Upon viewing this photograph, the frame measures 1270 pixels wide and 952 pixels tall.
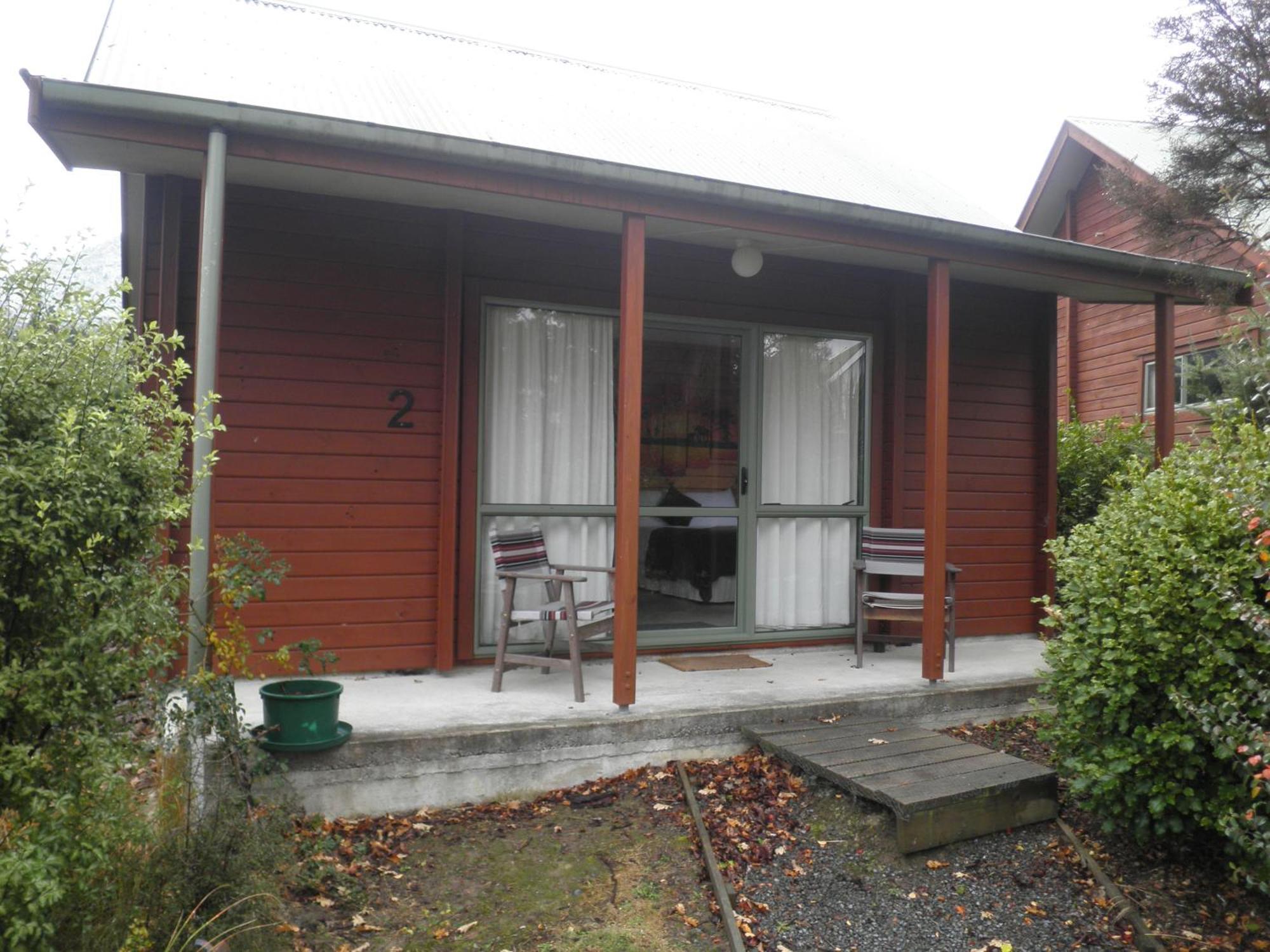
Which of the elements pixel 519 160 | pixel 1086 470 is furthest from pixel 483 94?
pixel 1086 470

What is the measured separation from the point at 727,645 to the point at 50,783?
12.7ft

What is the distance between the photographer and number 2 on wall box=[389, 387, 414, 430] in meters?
4.66

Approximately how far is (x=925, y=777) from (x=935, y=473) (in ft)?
5.66

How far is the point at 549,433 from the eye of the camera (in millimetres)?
5051

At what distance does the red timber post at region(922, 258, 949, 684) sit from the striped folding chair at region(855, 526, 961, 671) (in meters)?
0.13

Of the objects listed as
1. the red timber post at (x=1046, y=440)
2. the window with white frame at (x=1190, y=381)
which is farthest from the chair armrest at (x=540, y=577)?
the window with white frame at (x=1190, y=381)

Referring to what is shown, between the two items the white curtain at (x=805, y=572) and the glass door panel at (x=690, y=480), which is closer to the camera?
the glass door panel at (x=690, y=480)

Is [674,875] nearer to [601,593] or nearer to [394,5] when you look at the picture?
[601,593]

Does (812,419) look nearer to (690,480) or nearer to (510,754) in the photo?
(690,480)

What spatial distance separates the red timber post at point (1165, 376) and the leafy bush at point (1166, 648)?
218 cm

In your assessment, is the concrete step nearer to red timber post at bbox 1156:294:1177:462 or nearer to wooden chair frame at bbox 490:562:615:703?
wooden chair frame at bbox 490:562:615:703

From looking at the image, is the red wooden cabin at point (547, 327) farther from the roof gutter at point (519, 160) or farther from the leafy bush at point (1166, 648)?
the leafy bush at point (1166, 648)

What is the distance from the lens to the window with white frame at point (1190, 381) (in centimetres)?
706

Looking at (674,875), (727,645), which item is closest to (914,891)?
(674,875)
